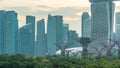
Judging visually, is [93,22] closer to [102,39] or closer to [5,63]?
[102,39]

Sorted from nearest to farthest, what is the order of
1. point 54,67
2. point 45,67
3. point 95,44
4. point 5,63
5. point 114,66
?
point 114,66
point 54,67
point 45,67
point 5,63
point 95,44

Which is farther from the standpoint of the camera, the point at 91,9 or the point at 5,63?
the point at 91,9

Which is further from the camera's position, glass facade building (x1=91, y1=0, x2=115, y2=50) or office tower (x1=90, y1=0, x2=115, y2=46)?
glass facade building (x1=91, y1=0, x2=115, y2=50)

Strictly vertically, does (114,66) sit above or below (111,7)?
below

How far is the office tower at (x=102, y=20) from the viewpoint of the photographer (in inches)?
7436

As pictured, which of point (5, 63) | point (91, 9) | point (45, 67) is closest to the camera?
point (45, 67)

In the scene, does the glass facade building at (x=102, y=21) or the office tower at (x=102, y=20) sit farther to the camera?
the glass facade building at (x=102, y=21)

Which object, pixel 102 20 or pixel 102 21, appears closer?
pixel 102 20

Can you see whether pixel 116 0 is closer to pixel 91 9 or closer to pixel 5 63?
pixel 91 9

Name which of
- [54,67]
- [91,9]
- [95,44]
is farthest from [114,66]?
[91,9]

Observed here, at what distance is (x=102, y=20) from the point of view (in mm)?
191375

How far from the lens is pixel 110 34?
187 metres

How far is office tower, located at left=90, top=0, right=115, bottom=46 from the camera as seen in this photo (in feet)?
620

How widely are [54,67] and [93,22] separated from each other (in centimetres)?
12217
